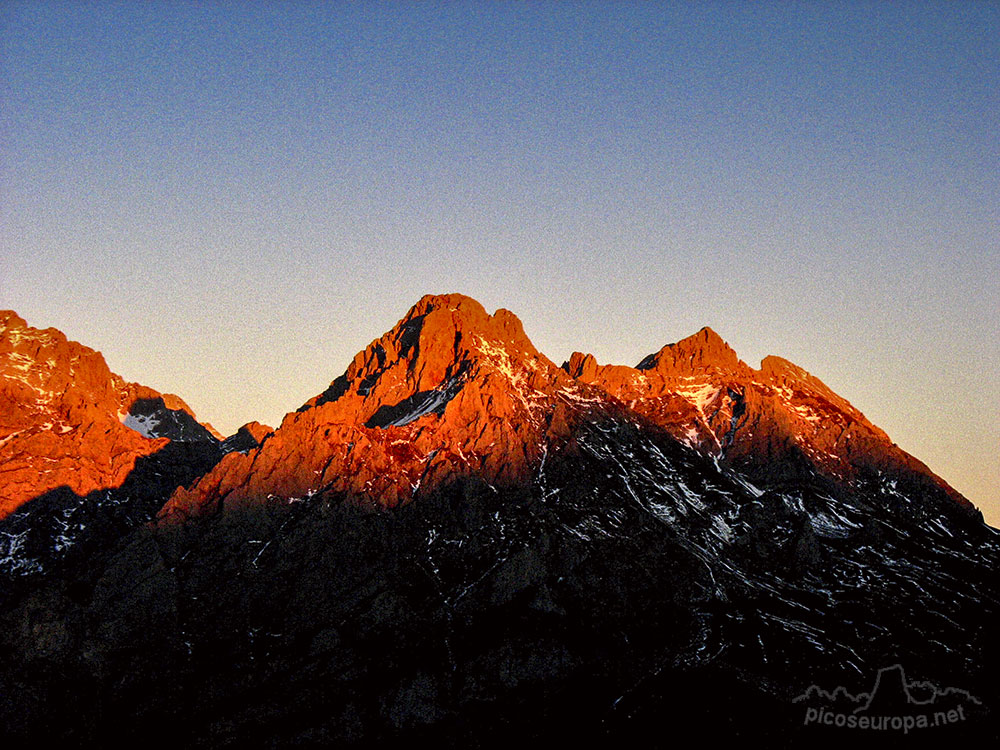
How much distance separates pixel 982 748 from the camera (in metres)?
194

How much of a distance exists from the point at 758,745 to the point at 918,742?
34.3m

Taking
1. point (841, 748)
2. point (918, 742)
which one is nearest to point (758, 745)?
point (841, 748)

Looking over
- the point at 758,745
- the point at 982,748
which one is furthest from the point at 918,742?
the point at 758,745

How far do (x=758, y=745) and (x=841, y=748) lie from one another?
57.7ft

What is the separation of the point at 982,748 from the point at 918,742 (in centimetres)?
1226

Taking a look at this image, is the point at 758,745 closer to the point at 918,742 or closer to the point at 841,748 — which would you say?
the point at 841,748

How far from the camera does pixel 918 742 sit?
19888 centimetres

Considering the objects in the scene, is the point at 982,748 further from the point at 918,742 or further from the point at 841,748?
the point at 841,748

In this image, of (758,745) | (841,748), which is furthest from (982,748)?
(758,745)

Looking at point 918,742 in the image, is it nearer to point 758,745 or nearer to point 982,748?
point 982,748

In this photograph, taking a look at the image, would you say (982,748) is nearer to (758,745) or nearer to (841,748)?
(841,748)

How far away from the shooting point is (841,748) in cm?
19838
